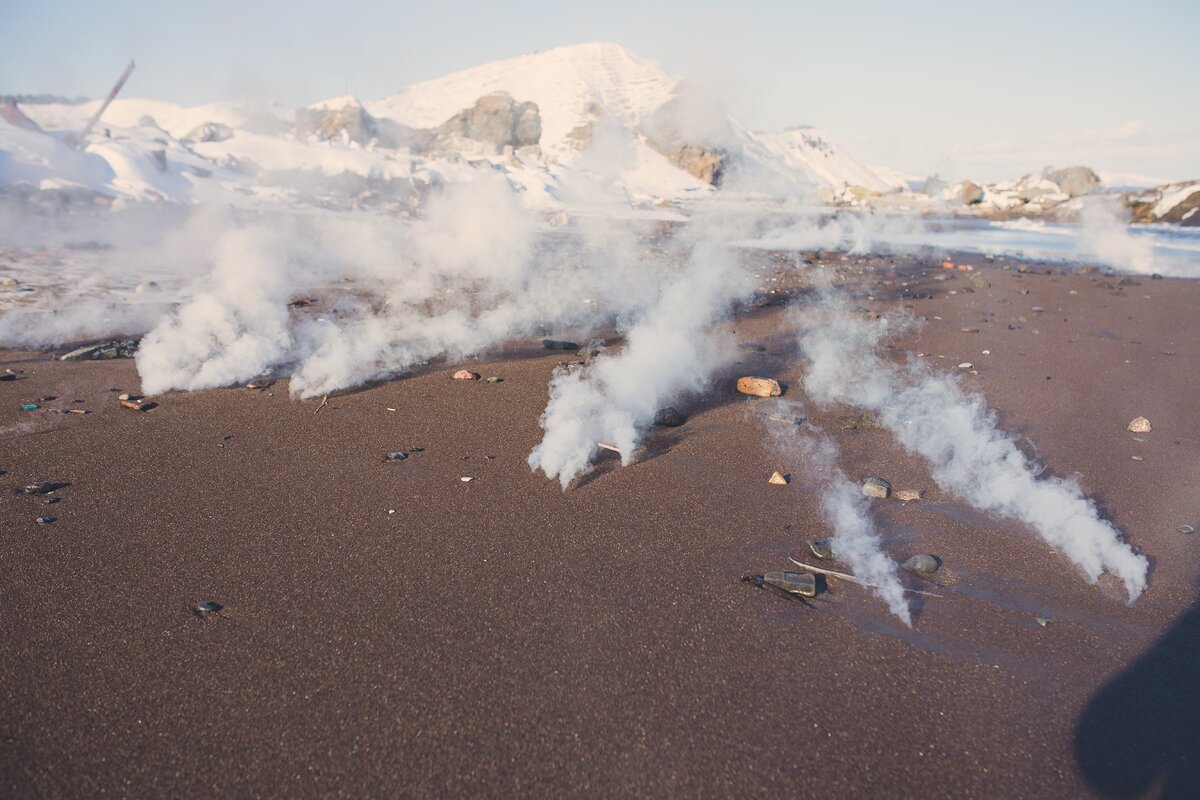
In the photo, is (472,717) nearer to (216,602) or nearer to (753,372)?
(216,602)

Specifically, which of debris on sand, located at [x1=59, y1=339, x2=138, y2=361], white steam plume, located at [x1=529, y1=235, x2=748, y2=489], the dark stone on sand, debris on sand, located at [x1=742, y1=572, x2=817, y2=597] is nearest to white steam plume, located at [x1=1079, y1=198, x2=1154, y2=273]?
white steam plume, located at [x1=529, y1=235, x2=748, y2=489]

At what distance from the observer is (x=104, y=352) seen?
607 centimetres

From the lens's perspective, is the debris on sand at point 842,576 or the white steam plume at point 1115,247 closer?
the debris on sand at point 842,576

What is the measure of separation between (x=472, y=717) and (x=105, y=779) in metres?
1.05

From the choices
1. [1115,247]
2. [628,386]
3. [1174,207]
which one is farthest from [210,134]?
[1174,207]

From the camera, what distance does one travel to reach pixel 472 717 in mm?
2174

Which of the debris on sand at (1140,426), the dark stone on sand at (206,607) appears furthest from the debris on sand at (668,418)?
the debris on sand at (1140,426)

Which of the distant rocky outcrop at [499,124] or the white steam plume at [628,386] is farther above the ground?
the distant rocky outcrop at [499,124]

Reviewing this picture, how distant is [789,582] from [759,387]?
2.74 meters

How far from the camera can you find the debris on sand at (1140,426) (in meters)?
4.91

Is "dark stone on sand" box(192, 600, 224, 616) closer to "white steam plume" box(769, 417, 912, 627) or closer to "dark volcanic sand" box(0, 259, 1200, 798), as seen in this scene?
"dark volcanic sand" box(0, 259, 1200, 798)

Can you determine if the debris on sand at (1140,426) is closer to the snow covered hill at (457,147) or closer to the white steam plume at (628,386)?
the white steam plume at (628,386)

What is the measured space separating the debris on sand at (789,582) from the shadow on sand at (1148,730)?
1001 millimetres

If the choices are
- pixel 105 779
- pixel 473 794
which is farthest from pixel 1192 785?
pixel 105 779
